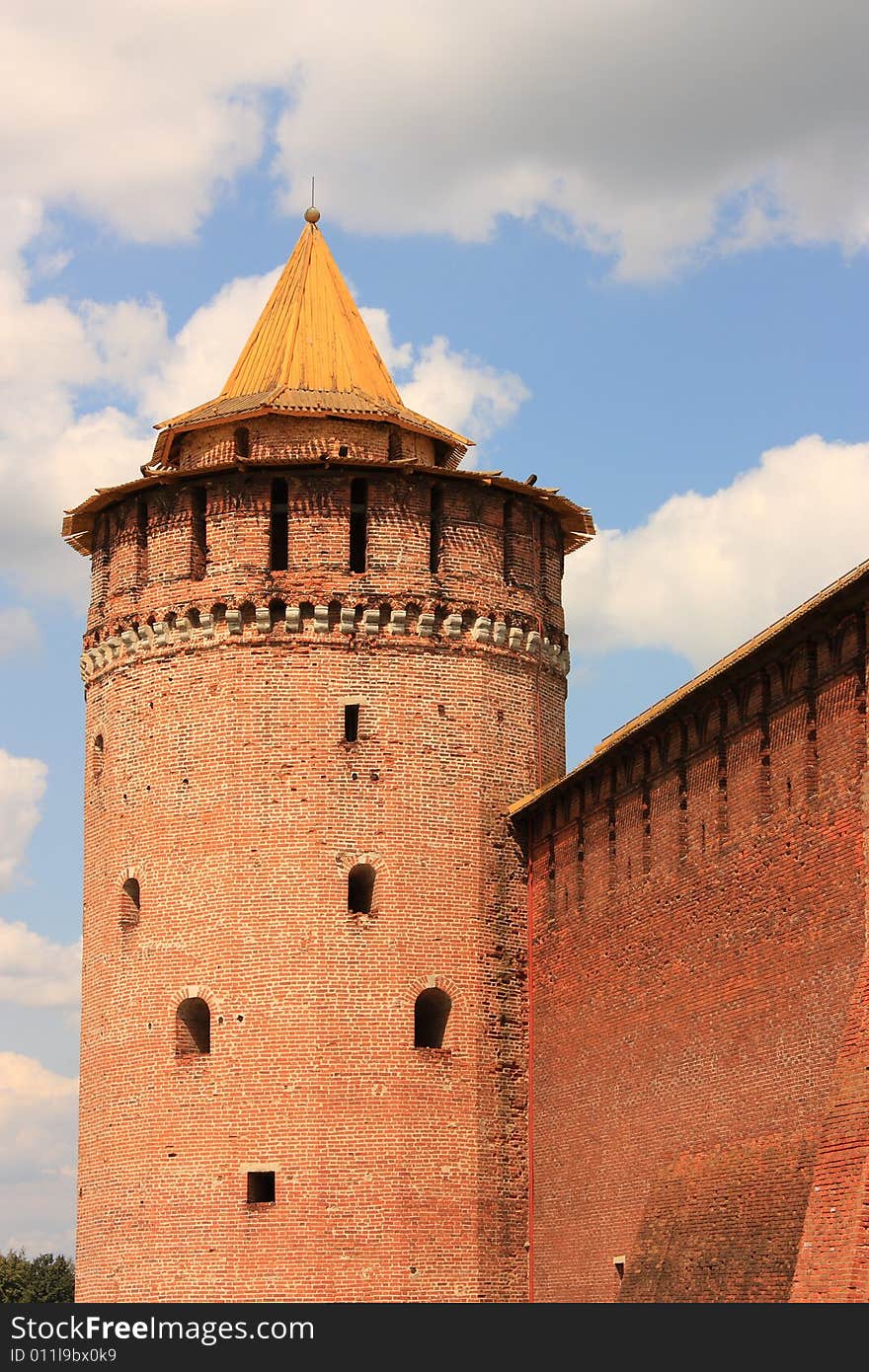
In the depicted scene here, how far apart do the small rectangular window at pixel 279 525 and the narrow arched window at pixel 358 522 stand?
85cm

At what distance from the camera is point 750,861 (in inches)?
891

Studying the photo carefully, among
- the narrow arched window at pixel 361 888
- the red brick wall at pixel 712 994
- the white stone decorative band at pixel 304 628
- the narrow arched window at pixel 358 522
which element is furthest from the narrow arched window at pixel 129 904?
the red brick wall at pixel 712 994

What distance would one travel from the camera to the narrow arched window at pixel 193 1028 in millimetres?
27594

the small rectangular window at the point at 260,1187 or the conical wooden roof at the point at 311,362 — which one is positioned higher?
the conical wooden roof at the point at 311,362

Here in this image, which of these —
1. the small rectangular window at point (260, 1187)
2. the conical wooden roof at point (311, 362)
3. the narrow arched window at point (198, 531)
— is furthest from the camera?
the conical wooden roof at point (311, 362)

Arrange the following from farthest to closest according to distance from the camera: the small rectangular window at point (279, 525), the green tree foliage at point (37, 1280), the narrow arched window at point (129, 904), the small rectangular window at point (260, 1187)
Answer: the green tree foliage at point (37, 1280) < the small rectangular window at point (279, 525) < the narrow arched window at point (129, 904) < the small rectangular window at point (260, 1187)

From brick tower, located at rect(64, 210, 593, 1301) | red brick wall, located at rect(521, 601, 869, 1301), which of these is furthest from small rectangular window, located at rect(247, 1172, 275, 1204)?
red brick wall, located at rect(521, 601, 869, 1301)

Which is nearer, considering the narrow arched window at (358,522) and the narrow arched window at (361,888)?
the narrow arched window at (361,888)

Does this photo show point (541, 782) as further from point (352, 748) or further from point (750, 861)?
point (750, 861)

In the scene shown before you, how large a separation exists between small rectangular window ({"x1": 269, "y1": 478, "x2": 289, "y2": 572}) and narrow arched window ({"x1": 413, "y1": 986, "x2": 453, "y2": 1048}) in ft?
18.9

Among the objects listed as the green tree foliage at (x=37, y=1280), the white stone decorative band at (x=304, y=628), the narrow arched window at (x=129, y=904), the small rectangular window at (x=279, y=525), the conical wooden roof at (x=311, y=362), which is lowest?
the green tree foliage at (x=37, y=1280)

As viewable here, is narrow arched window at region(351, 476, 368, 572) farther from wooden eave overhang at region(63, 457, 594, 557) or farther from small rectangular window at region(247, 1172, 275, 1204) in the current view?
small rectangular window at region(247, 1172, 275, 1204)

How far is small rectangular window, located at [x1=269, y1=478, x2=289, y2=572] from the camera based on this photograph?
2902 cm

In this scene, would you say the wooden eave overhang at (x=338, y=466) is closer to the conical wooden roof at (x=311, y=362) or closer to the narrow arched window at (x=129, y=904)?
the conical wooden roof at (x=311, y=362)
